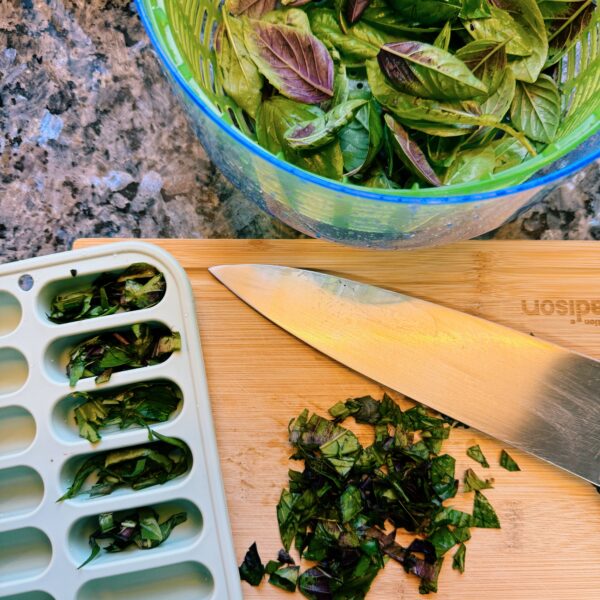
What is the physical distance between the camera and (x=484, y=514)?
1.05 meters

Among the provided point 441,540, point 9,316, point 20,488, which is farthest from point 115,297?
point 441,540

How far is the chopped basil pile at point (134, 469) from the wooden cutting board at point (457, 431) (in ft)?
0.25

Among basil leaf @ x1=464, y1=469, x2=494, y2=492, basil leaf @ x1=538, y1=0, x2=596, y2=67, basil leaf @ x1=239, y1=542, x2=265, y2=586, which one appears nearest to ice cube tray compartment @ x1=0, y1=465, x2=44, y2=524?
basil leaf @ x1=239, y1=542, x2=265, y2=586

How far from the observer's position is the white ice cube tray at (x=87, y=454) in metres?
1.01

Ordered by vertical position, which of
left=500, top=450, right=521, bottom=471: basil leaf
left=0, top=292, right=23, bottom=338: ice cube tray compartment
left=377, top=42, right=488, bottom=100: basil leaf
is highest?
left=377, top=42, right=488, bottom=100: basil leaf

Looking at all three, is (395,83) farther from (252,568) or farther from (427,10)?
(252,568)

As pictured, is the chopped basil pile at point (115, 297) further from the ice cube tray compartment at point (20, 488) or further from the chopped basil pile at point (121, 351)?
the ice cube tray compartment at point (20, 488)

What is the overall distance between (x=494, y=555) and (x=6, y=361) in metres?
0.90

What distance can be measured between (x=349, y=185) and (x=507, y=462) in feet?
1.93

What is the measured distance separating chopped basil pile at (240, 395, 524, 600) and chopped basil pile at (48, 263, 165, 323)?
33cm

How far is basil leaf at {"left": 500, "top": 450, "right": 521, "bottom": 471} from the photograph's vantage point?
3.49ft

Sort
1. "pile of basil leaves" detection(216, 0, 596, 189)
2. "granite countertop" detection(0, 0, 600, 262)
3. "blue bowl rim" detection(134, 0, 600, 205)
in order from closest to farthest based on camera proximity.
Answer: "blue bowl rim" detection(134, 0, 600, 205) < "pile of basil leaves" detection(216, 0, 596, 189) < "granite countertop" detection(0, 0, 600, 262)

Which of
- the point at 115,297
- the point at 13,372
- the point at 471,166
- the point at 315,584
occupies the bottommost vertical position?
the point at 315,584

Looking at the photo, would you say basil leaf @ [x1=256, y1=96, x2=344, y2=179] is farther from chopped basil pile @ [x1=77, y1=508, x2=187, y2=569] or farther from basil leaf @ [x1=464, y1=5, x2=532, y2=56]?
chopped basil pile @ [x1=77, y1=508, x2=187, y2=569]
